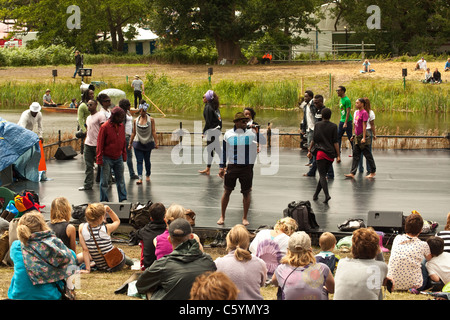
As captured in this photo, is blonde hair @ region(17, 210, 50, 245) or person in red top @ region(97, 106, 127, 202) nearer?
blonde hair @ region(17, 210, 50, 245)

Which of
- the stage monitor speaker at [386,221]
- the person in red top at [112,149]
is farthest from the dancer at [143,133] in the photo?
the stage monitor speaker at [386,221]

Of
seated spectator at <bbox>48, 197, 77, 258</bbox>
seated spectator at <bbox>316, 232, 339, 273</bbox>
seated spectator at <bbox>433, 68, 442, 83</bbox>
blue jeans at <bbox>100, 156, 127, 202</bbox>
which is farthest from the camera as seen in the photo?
seated spectator at <bbox>433, 68, 442, 83</bbox>

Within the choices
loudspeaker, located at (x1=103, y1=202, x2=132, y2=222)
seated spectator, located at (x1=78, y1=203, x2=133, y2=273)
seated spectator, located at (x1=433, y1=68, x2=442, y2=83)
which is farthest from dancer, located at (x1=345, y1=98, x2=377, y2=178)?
seated spectator, located at (x1=433, y1=68, x2=442, y2=83)

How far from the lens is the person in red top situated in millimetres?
10570

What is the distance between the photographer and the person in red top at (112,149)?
10.6m

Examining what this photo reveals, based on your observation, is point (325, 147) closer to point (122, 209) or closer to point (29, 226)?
point (122, 209)

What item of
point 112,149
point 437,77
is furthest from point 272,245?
point 437,77

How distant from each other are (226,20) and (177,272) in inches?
1721

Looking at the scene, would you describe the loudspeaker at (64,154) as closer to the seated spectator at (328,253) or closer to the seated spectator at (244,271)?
the seated spectator at (328,253)

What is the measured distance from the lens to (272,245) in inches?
295

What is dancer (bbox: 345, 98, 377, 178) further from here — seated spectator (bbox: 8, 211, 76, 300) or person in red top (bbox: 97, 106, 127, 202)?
seated spectator (bbox: 8, 211, 76, 300)

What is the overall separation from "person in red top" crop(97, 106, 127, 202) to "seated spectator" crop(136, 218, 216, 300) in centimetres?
504

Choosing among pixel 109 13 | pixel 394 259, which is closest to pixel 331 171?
pixel 394 259

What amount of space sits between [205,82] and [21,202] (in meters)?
30.1
